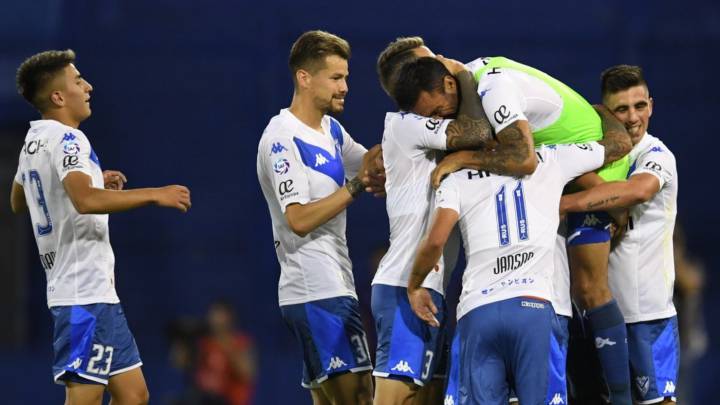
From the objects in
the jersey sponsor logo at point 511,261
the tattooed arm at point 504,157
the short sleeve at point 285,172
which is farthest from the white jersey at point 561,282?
the short sleeve at point 285,172

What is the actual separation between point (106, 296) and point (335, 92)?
5.33 feet

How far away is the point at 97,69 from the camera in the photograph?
13.6 metres

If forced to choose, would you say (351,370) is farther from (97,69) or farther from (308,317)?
(97,69)

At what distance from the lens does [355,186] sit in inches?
251

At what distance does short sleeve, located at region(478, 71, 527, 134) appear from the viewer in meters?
5.94

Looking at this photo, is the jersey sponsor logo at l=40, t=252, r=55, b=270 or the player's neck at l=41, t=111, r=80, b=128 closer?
the jersey sponsor logo at l=40, t=252, r=55, b=270

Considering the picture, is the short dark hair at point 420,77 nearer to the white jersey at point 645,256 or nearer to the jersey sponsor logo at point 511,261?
the jersey sponsor logo at point 511,261

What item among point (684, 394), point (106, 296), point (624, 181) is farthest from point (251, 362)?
point (624, 181)

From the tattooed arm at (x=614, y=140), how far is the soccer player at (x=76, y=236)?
2.16 meters

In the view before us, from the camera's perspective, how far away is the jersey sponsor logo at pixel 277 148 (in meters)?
6.52

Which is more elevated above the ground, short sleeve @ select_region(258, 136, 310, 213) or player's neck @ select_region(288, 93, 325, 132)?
player's neck @ select_region(288, 93, 325, 132)

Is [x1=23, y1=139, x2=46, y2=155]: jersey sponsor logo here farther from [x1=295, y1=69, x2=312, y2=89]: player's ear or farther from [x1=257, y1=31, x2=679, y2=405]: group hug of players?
[x1=295, y1=69, x2=312, y2=89]: player's ear

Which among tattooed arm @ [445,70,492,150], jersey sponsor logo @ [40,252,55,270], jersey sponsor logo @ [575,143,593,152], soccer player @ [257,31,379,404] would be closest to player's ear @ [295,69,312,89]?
soccer player @ [257,31,379,404]

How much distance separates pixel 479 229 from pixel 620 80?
4.72 feet
